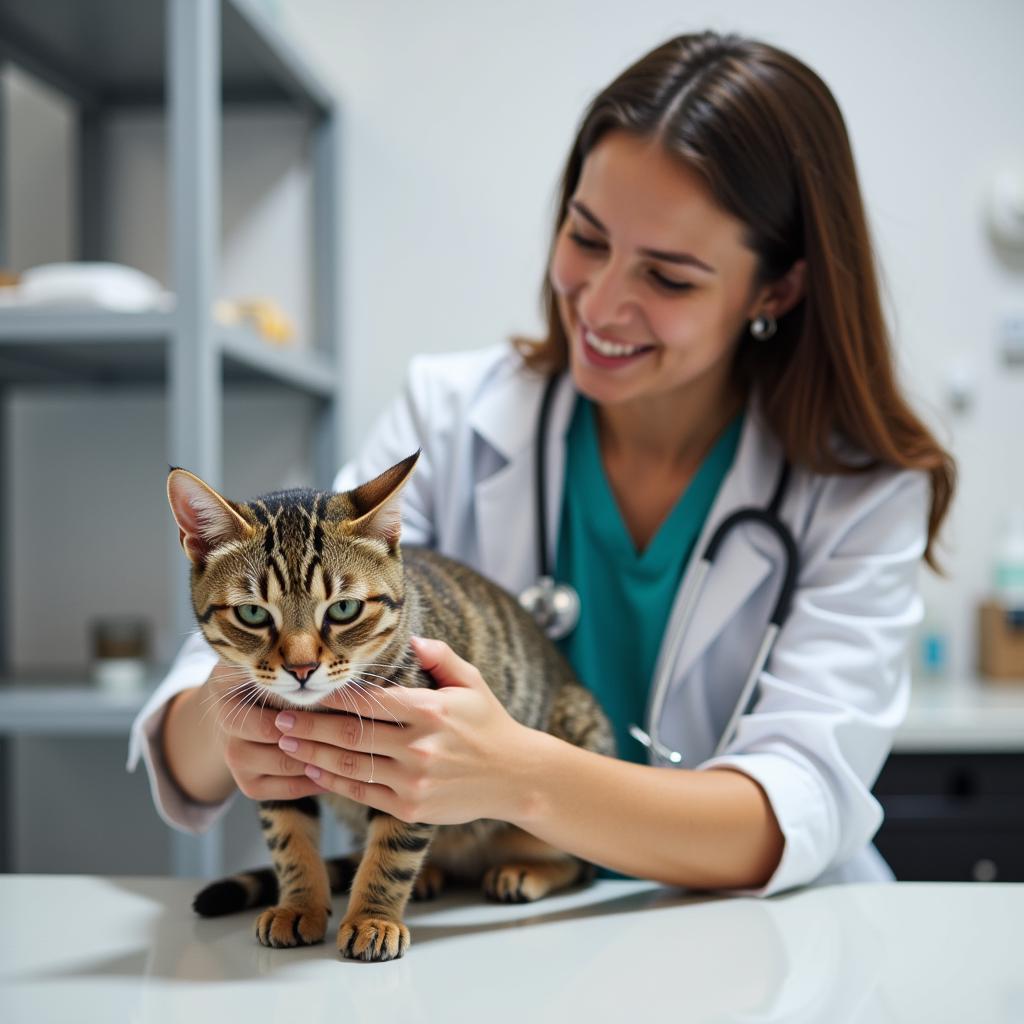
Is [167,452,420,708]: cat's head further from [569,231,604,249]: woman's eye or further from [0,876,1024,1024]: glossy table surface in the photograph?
[569,231,604,249]: woman's eye

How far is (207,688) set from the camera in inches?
37.3

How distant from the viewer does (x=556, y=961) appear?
2.51 ft

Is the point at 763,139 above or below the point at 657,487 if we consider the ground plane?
above

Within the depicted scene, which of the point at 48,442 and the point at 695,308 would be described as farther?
the point at 48,442

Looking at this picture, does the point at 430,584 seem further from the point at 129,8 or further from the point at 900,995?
the point at 129,8

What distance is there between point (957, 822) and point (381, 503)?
158 centimetres

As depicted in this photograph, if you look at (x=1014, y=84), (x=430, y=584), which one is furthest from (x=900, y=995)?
(x=1014, y=84)

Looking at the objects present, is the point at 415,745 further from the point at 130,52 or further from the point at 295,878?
the point at 130,52

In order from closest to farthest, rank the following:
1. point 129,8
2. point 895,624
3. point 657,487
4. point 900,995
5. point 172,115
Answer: point 900,995 → point 895,624 → point 657,487 → point 172,115 → point 129,8

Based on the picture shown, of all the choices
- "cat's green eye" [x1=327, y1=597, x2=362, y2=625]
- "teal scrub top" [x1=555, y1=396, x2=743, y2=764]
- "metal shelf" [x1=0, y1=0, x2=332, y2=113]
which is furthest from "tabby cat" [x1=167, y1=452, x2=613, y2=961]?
"metal shelf" [x1=0, y1=0, x2=332, y2=113]

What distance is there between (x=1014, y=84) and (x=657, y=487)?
5.35 ft

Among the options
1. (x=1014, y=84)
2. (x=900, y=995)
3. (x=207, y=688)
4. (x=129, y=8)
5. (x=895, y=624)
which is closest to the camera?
(x=900, y=995)

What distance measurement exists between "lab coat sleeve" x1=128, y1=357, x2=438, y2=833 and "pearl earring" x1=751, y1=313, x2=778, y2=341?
442 millimetres

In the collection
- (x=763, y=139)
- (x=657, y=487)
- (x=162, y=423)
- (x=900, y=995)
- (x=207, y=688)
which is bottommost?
(x=900, y=995)
